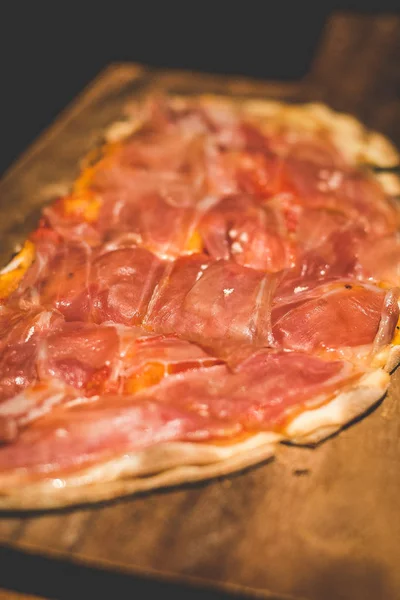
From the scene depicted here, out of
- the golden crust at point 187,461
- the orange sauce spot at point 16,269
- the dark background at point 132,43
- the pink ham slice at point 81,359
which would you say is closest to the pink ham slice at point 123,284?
the pink ham slice at point 81,359

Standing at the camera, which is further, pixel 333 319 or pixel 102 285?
pixel 102 285

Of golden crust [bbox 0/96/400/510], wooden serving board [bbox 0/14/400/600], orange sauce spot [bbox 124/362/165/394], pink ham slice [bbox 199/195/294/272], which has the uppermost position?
pink ham slice [bbox 199/195/294/272]

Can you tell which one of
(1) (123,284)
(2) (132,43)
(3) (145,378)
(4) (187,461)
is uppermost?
(2) (132,43)

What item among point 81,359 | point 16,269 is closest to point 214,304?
point 81,359

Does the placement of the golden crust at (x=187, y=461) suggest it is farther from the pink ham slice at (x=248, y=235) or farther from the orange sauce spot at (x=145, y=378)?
the pink ham slice at (x=248, y=235)

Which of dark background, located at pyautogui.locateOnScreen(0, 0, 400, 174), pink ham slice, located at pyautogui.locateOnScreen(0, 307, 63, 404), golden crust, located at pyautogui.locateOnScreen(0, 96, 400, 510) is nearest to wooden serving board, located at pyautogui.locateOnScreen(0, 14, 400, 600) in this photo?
golden crust, located at pyautogui.locateOnScreen(0, 96, 400, 510)

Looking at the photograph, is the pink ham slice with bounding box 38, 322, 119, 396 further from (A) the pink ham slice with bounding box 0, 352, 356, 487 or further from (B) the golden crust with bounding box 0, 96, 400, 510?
(B) the golden crust with bounding box 0, 96, 400, 510

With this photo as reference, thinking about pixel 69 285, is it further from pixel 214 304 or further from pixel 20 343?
pixel 214 304
